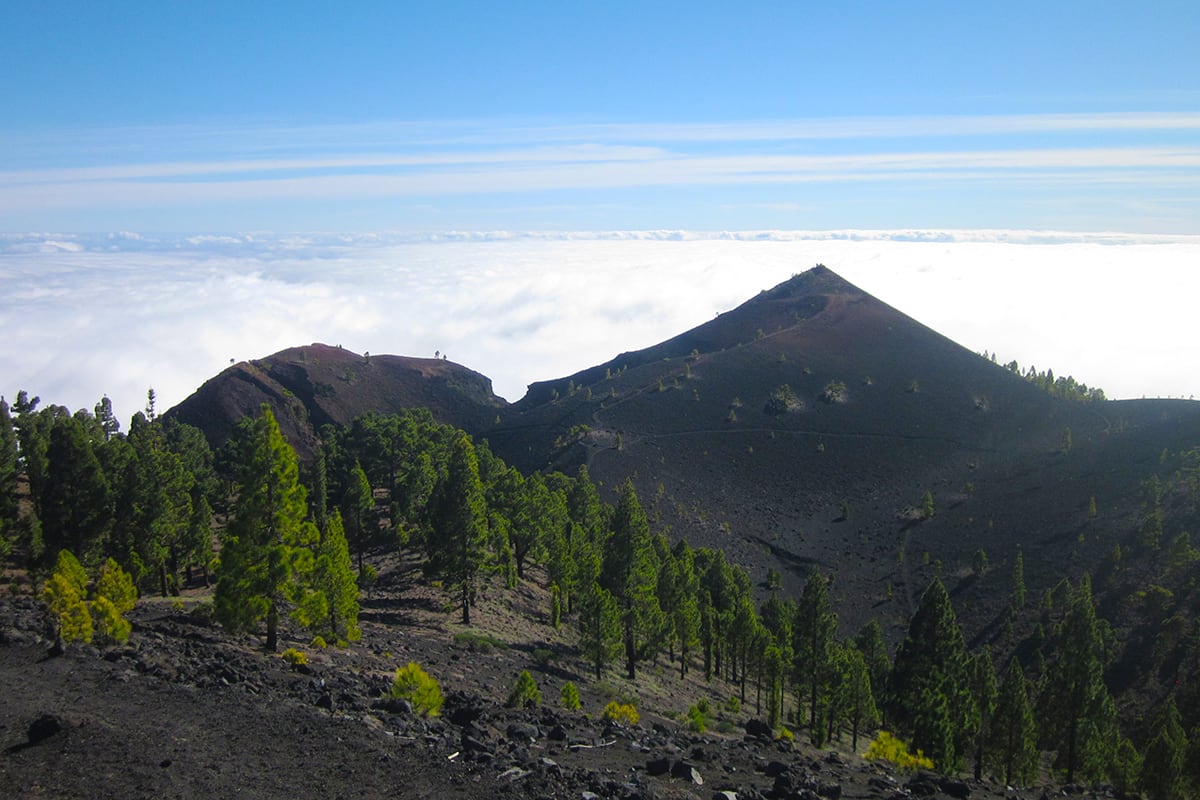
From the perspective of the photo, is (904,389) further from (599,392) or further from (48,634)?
(48,634)

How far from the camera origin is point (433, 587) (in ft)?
137

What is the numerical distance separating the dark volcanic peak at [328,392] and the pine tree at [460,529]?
76456 mm

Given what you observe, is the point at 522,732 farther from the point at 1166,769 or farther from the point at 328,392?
the point at 328,392

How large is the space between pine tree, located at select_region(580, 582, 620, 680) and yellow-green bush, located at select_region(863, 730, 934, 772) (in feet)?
36.7

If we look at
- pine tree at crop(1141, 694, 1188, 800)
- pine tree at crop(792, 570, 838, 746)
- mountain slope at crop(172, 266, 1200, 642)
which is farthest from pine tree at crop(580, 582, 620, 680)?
mountain slope at crop(172, 266, 1200, 642)

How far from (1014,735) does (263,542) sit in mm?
33417

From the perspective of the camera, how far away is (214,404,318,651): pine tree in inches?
936

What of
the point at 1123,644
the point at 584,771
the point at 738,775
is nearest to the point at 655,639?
the point at 738,775

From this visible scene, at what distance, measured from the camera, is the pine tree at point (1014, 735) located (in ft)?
116

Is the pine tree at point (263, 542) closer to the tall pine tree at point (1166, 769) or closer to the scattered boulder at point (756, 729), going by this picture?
the scattered boulder at point (756, 729)

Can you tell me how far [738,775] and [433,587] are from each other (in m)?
26.4

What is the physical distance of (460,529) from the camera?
123 ft

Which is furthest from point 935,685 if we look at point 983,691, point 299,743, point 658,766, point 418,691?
point 299,743

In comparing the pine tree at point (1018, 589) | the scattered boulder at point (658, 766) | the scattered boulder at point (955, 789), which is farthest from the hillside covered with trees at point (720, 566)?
the scattered boulder at point (658, 766)
